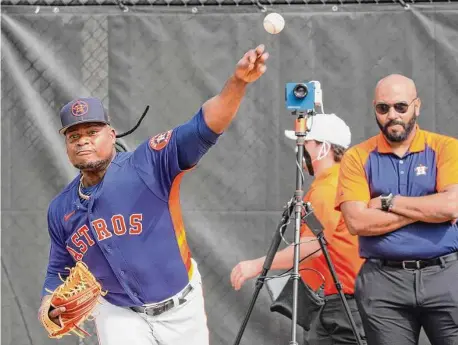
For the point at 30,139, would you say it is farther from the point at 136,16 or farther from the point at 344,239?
the point at 344,239

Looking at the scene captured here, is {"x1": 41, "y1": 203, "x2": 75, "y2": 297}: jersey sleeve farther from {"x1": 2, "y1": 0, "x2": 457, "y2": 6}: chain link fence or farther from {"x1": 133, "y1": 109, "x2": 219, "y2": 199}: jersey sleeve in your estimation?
{"x1": 2, "y1": 0, "x2": 457, "y2": 6}: chain link fence

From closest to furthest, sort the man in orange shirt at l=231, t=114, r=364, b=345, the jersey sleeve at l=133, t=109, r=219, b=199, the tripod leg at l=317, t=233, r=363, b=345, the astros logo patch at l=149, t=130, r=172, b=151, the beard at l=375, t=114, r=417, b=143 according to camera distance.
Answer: the jersey sleeve at l=133, t=109, r=219, b=199 < the astros logo patch at l=149, t=130, r=172, b=151 < the beard at l=375, t=114, r=417, b=143 < the tripod leg at l=317, t=233, r=363, b=345 < the man in orange shirt at l=231, t=114, r=364, b=345

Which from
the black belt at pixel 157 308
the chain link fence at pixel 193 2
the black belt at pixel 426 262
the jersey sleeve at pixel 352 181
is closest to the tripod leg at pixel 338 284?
the jersey sleeve at pixel 352 181

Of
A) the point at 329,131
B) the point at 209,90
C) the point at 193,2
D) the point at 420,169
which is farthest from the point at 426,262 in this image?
the point at 193,2

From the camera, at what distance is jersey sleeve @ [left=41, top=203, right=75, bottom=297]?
4783 millimetres

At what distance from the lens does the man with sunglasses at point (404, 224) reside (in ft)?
15.4

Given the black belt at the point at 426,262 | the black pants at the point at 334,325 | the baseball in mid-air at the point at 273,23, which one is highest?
the baseball in mid-air at the point at 273,23

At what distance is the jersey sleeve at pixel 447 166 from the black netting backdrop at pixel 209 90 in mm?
1223

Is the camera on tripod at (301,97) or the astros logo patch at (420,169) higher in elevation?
the camera on tripod at (301,97)

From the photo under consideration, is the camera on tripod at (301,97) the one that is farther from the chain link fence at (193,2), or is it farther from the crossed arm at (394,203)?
the chain link fence at (193,2)

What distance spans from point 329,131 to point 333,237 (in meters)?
0.61

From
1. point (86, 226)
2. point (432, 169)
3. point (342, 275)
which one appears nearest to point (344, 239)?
point (342, 275)

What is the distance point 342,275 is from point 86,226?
1513 millimetres

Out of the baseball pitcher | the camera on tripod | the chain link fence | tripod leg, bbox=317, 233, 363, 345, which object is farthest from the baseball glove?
the chain link fence
